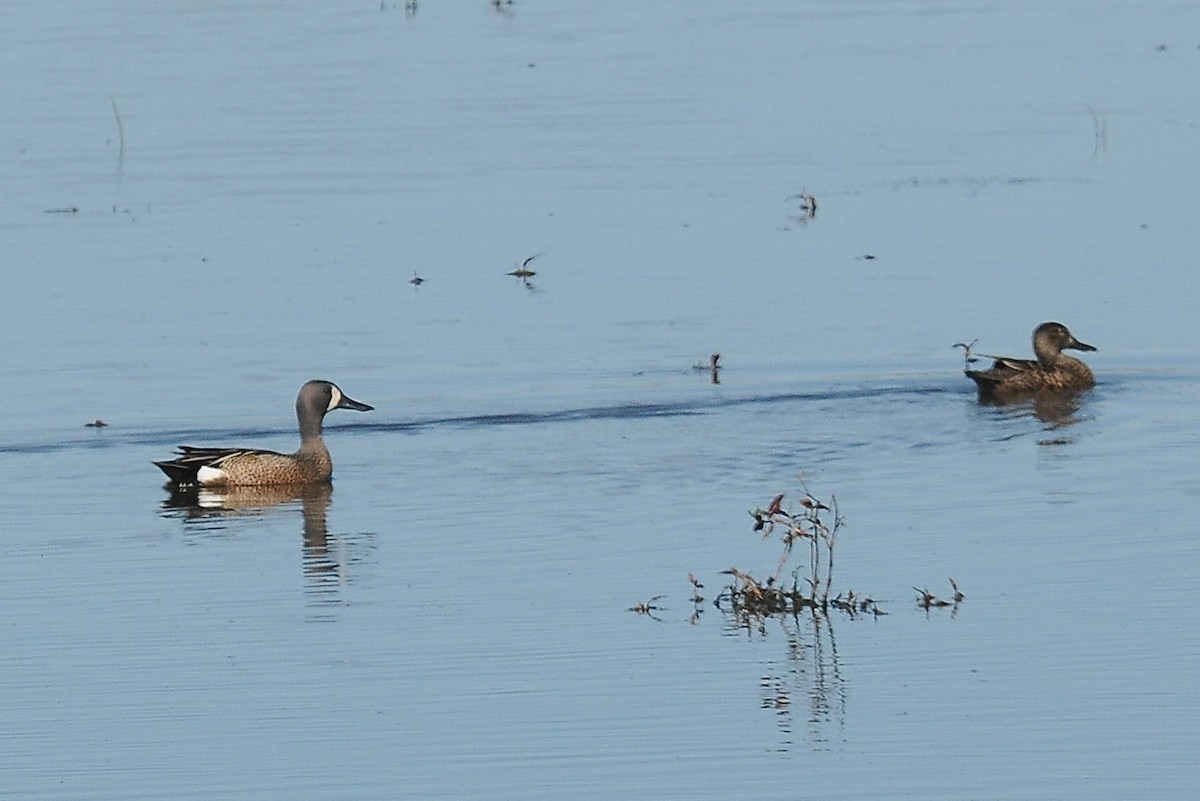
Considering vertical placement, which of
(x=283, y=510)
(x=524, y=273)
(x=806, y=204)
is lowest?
(x=283, y=510)

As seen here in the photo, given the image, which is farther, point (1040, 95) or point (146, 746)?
point (1040, 95)

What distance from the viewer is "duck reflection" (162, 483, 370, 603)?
11.6m

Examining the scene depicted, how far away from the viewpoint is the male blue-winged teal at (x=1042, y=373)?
15.9m

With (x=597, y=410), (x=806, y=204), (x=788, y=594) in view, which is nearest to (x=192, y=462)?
(x=597, y=410)

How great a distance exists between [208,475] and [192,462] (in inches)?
6.0

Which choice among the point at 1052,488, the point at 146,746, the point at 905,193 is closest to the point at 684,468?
the point at 1052,488

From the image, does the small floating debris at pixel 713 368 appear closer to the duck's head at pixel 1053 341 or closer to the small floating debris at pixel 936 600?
the duck's head at pixel 1053 341

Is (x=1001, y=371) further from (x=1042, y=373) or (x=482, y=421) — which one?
(x=482, y=421)

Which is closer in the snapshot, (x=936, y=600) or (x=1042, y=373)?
(x=936, y=600)

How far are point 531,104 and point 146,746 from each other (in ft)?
63.2

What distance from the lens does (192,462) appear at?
13617mm

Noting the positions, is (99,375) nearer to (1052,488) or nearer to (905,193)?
(1052,488)

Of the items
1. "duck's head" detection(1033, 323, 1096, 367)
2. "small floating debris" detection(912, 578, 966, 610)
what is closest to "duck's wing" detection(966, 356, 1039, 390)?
"duck's head" detection(1033, 323, 1096, 367)

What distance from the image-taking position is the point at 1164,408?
1495 cm
